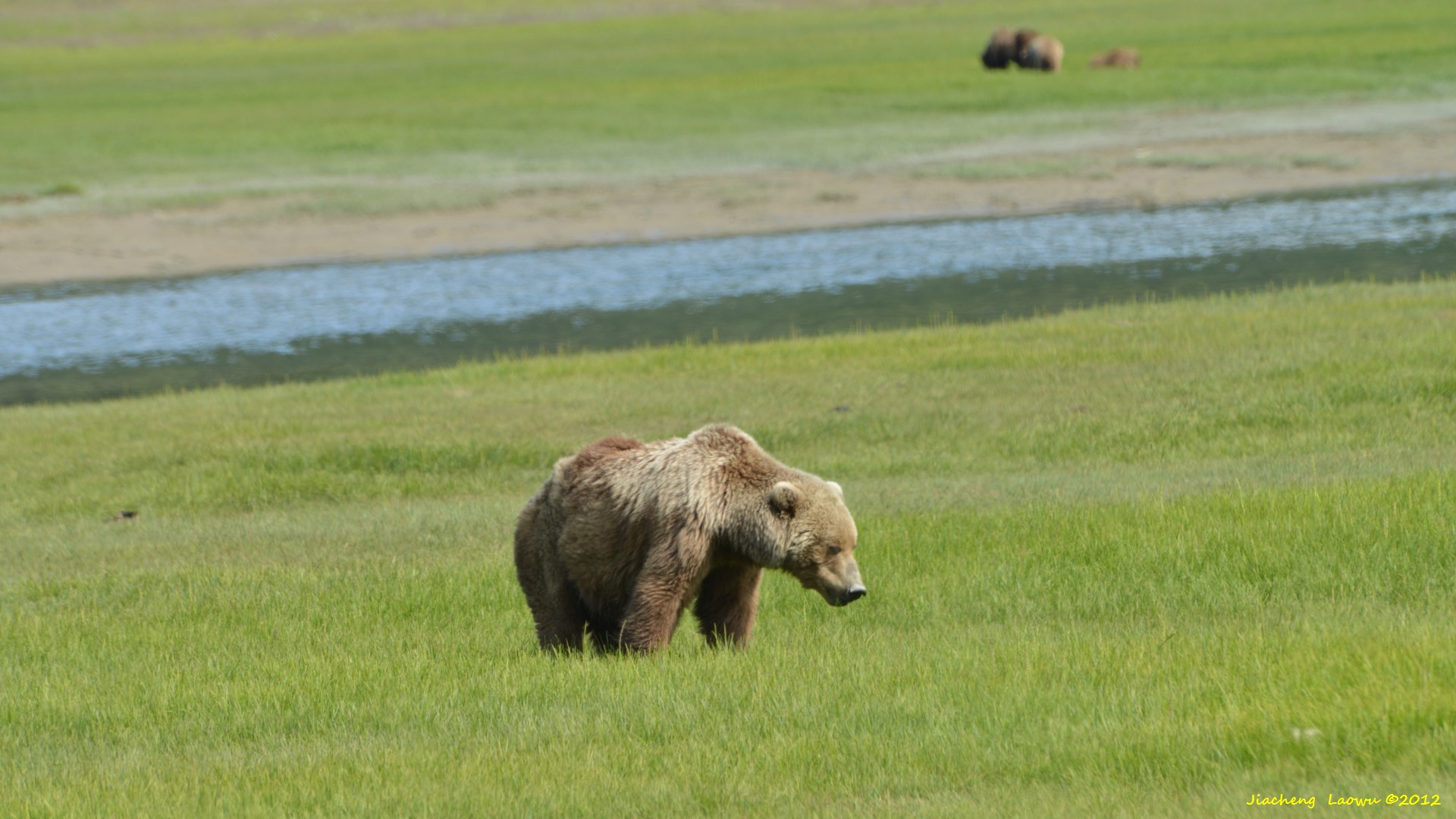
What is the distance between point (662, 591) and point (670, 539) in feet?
0.77

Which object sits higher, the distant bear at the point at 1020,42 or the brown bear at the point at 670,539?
the brown bear at the point at 670,539

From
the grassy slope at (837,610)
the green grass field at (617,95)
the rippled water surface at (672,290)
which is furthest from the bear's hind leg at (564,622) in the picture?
the green grass field at (617,95)

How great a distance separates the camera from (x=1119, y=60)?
54.8 meters

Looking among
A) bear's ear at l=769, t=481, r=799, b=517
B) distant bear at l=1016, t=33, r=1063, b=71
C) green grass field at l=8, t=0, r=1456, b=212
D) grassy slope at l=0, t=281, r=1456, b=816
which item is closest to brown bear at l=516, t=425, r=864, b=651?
bear's ear at l=769, t=481, r=799, b=517

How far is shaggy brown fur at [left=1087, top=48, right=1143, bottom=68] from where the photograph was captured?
54.6 meters

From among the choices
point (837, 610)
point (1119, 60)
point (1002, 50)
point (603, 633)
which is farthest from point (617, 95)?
point (603, 633)

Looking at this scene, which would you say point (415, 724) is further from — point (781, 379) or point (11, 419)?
point (11, 419)

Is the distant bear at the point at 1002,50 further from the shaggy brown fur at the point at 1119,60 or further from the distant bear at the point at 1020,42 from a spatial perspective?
the shaggy brown fur at the point at 1119,60

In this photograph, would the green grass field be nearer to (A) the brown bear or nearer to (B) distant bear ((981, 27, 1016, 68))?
(B) distant bear ((981, 27, 1016, 68))

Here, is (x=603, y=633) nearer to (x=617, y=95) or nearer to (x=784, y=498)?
(x=784, y=498)

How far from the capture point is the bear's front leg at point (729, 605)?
798 centimetres

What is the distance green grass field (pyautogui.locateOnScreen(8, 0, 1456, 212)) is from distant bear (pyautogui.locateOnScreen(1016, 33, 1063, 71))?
2.48 feet

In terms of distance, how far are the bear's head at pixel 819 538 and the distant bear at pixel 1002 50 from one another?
52089 millimetres

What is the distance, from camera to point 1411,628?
6934mm
